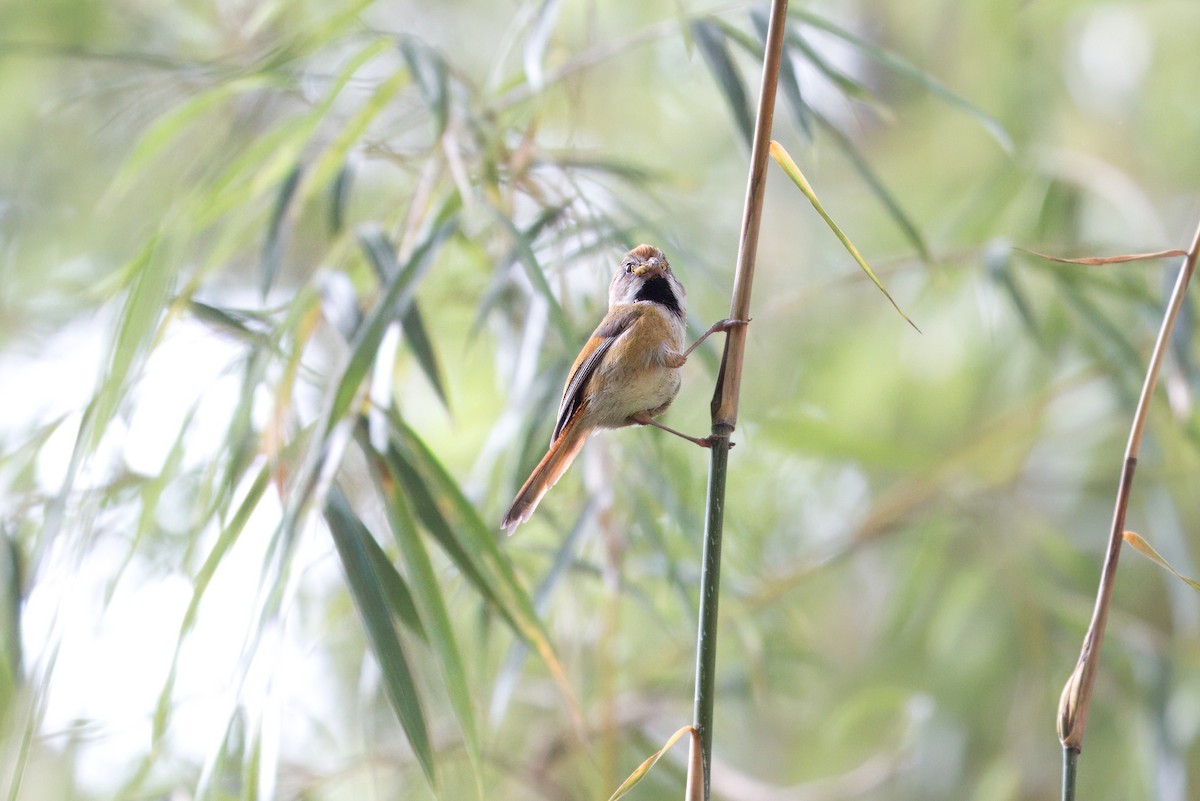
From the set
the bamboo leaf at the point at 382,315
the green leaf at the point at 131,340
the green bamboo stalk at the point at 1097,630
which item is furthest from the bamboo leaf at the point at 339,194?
the green bamboo stalk at the point at 1097,630

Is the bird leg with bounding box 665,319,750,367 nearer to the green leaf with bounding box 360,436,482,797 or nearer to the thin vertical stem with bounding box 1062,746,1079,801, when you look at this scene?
the green leaf with bounding box 360,436,482,797

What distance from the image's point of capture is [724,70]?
153cm

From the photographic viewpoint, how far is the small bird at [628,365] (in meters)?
1.14

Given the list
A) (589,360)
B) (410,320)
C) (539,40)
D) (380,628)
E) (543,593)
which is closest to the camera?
(380,628)

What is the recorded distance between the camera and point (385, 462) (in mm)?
1231

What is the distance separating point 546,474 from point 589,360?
0.46 ft

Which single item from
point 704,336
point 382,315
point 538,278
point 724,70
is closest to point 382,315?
point 382,315

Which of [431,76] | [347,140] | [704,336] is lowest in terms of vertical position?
[704,336]

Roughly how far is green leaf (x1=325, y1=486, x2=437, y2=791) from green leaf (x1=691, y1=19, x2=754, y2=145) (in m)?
0.77

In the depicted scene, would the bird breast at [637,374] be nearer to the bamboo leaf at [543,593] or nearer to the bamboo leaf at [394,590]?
the bamboo leaf at [394,590]

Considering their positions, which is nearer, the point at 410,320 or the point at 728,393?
the point at 728,393

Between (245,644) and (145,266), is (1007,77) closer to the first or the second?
(145,266)

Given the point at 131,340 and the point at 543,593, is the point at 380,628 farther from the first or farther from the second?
the point at 543,593

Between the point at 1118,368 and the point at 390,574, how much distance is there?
150 cm
